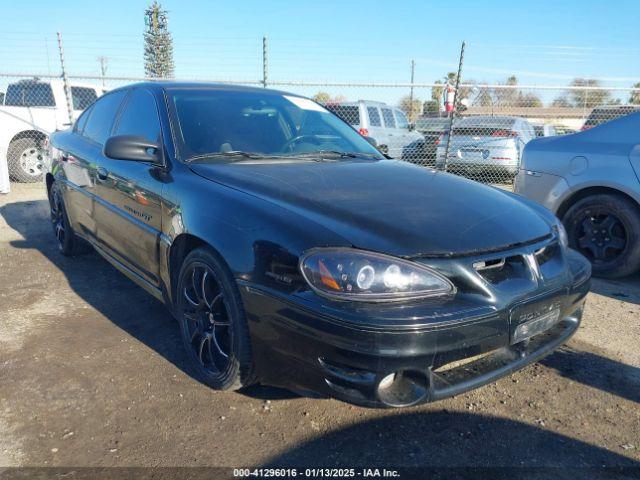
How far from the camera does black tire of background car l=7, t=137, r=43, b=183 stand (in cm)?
927

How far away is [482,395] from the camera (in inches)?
107

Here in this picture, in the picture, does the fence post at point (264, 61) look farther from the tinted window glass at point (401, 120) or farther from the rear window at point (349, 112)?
the tinted window glass at point (401, 120)

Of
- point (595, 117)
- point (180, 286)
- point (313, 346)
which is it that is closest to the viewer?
point (313, 346)

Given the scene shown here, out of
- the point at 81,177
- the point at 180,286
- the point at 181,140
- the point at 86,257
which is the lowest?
the point at 86,257

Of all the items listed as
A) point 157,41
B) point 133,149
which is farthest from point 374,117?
point 157,41

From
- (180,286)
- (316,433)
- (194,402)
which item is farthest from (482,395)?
(180,286)

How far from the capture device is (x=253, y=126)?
337cm

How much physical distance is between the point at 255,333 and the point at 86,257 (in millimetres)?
3514

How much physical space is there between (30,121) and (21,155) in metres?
0.64

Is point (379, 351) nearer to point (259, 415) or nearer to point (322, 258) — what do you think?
point (322, 258)

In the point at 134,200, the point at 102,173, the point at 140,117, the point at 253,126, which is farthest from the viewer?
the point at 102,173

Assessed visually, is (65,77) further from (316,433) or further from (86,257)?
(316,433)

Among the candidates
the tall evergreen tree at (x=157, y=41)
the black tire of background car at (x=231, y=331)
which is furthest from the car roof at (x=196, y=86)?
the tall evergreen tree at (x=157, y=41)

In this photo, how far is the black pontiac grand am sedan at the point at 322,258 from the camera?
2.01 meters
